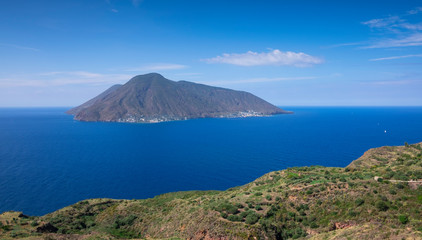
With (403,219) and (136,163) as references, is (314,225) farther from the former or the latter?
(136,163)

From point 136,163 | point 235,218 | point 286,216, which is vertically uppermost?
point 235,218

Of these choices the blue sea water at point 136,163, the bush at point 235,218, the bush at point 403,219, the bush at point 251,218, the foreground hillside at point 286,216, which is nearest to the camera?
the bush at point 403,219

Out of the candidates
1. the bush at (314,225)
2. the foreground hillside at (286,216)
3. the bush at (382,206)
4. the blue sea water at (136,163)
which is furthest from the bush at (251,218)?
the blue sea water at (136,163)

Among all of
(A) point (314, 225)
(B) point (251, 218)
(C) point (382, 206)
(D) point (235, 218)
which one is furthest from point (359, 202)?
(D) point (235, 218)

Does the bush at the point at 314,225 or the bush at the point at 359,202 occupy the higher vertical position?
the bush at the point at 359,202

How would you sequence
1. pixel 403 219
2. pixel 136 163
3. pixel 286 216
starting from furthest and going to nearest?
pixel 136 163, pixel 286 216, pixel 403 219

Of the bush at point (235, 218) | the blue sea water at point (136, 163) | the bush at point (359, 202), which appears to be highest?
the bush at point (359, 202)

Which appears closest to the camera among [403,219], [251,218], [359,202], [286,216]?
[403,219]

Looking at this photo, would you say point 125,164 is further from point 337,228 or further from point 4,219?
point 337,228

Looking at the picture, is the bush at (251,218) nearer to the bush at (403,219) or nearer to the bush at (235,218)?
the bush at (235,218)

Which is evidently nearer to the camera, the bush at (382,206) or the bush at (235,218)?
the bush at (382,206)
